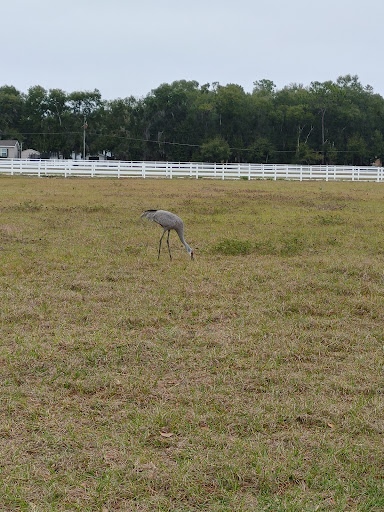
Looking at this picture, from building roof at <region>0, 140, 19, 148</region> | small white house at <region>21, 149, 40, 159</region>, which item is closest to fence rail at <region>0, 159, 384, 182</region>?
building roof at <region>0, 140, 19, 148</region>

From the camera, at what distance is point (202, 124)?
72.7 metres

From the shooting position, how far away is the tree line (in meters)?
69.8

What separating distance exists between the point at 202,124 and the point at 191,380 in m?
70.3

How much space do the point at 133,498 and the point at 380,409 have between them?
1.99 meters

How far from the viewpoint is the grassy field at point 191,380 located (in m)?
3.21

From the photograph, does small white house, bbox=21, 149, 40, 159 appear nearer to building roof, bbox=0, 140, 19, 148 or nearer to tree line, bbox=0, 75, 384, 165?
tree line, bbox=0, 75, 384, 165

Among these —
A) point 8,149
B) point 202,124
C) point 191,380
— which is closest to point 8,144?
point 8,149

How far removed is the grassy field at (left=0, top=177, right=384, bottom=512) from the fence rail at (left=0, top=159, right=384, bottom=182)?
22439mm

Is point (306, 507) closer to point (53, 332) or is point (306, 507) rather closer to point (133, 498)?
point (133, 498)

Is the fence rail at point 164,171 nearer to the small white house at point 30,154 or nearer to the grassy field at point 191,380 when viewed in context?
the grassy field at point 191,380

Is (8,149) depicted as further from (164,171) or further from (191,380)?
(191,380)

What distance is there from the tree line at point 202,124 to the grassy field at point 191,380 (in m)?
61.3

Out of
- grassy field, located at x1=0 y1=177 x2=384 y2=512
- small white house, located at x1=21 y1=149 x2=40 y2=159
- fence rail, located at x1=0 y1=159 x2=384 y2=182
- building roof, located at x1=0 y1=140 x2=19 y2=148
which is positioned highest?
building roof, located at x1=0 y1=140 x2=19 y2=148

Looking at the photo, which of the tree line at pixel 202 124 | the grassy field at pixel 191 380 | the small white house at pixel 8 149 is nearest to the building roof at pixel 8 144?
the small white house at pixel 8 149
